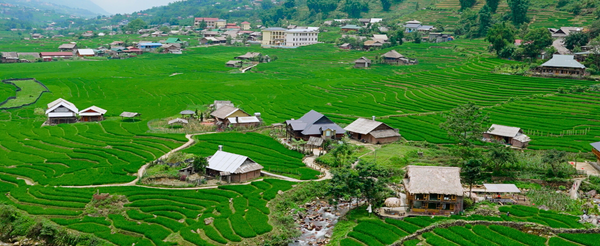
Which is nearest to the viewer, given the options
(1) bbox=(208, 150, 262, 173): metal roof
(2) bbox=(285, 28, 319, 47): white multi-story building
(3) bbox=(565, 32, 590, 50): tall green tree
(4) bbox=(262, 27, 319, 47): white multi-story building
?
(1) bbox=(208, 150, 262, 173): metal roof

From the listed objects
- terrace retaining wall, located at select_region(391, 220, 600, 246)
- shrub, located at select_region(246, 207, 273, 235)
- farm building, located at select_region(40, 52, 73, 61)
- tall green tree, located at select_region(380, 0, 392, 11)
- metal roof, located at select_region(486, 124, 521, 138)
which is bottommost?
farm building, located at select_region(40, 52, 73, 61)

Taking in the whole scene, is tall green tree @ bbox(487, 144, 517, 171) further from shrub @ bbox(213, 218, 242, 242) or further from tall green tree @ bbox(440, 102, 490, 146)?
shrub @ bbox(213, 218, 242, 242)

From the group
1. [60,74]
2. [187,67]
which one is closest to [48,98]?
[60,74]

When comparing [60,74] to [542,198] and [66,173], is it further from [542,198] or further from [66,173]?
[542,198]

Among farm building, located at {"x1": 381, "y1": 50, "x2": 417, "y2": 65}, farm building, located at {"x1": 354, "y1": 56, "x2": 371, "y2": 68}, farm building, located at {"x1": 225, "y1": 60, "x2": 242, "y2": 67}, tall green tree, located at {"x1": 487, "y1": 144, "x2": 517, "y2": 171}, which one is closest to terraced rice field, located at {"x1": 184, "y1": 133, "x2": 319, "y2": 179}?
tall green tree, located at {"x1": 487, "y1": 144, "x2": 517, "y2": 171}

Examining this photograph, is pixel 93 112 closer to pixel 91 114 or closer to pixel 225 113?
pixel 91 114

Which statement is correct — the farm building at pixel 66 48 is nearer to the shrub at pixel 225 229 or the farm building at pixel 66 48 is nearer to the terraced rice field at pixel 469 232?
the shrub at pixel 225 229
